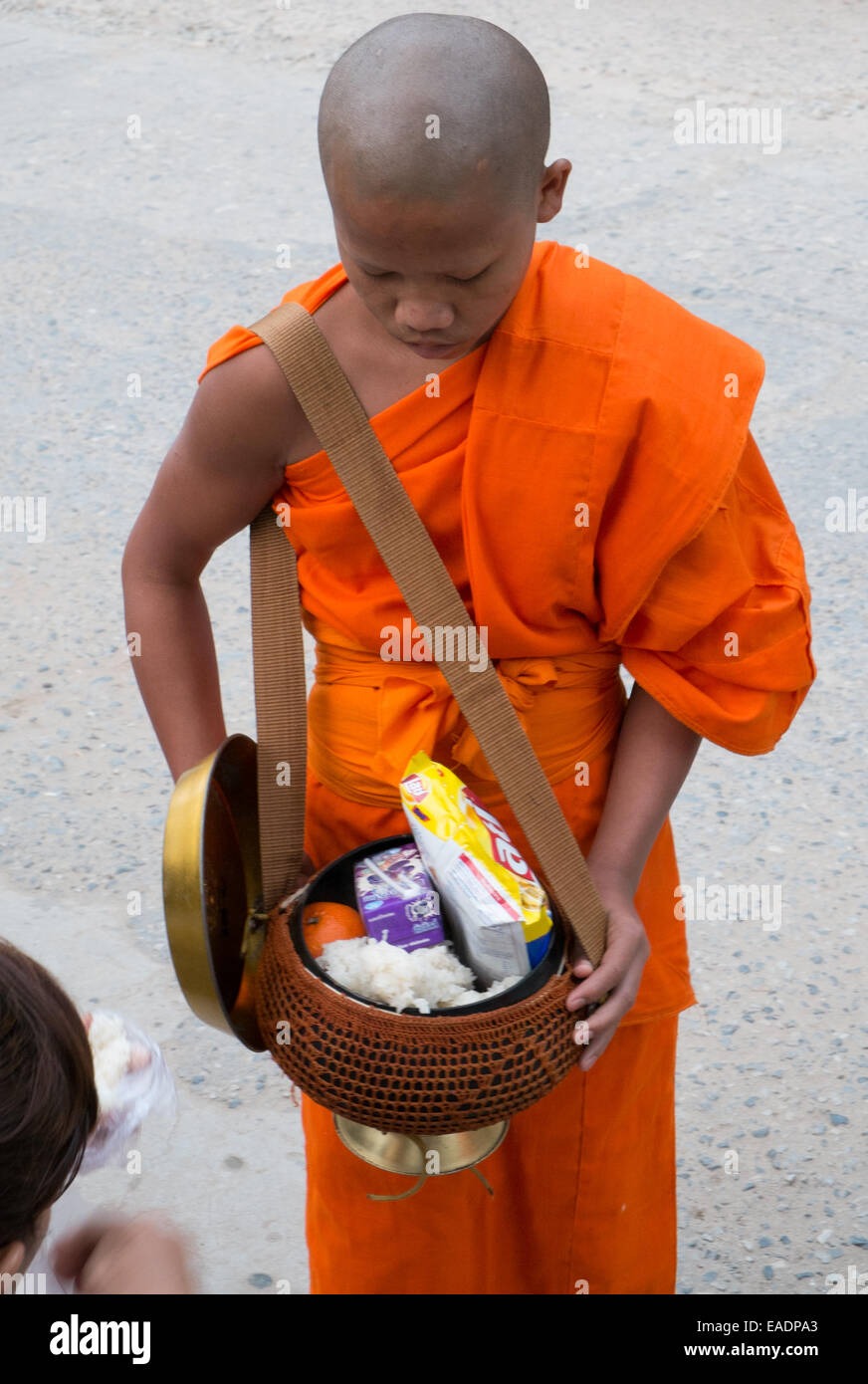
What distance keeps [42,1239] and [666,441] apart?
0.92 m

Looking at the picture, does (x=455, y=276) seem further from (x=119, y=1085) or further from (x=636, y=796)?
(x=119, y=1085)

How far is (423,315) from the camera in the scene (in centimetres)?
121

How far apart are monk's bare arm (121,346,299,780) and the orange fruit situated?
0.82 feet

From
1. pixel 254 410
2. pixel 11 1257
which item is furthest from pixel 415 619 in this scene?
pixel 11 1257

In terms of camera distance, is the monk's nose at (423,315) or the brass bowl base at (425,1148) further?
the brass bowl base at (425,1148)

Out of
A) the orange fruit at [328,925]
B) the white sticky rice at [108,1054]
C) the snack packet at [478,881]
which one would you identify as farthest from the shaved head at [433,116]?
the white sticky rice at [108,1054]

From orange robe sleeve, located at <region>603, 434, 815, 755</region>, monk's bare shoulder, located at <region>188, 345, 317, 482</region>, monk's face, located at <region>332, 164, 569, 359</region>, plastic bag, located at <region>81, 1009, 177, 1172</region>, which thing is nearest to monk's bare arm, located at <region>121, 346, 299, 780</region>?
monk's bare shoulder, located at <region>188, 345, 317, 482</region>

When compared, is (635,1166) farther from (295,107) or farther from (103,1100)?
(295,107)

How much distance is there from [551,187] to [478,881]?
60 cm

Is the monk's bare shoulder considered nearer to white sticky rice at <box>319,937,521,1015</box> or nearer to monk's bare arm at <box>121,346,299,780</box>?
monk's bare arm at <box>121,346,299,780</box>

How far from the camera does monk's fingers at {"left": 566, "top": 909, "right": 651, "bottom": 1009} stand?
134 cm

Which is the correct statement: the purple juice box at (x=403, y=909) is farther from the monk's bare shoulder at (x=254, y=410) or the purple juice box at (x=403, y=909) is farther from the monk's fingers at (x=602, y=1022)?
the monk's bare shoulder at (x=254, y=410)

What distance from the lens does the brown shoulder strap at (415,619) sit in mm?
1330

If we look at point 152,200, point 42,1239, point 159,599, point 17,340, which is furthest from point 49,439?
point 42,1239
